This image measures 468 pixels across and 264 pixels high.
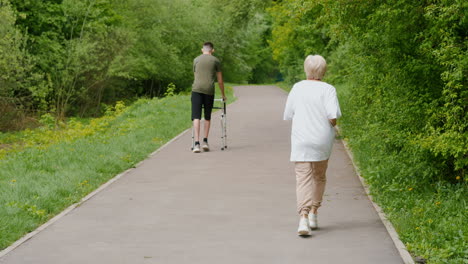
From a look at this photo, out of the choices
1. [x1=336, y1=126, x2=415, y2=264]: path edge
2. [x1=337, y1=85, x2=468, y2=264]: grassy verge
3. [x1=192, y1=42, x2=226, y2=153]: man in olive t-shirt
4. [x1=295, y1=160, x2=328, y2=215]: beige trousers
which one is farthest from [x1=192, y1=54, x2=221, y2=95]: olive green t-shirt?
[x1=295, y1=160, x2=328, y2=215]: beige trousers

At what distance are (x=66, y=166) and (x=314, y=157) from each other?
554 cm

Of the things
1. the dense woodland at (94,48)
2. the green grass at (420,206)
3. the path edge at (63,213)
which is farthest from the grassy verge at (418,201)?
the dense woodland at (94,48)

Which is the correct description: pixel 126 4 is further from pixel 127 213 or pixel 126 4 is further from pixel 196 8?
pixel 127 213

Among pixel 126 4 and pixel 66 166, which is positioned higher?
pixel 126 4

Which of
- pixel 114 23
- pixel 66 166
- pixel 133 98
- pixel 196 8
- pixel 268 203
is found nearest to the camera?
pixel 268 203

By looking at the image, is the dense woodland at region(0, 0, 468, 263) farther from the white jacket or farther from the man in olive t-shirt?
the man in olive t-shirt

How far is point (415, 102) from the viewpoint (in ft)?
27.5

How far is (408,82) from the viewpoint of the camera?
8.66 m

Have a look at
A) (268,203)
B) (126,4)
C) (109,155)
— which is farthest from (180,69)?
(268,203)

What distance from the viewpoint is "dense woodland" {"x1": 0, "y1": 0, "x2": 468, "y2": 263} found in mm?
7504

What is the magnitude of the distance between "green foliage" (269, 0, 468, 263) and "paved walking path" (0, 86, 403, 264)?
422 millimetres

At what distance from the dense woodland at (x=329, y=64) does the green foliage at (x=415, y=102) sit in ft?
0.06

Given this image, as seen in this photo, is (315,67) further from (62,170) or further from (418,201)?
(62,170)

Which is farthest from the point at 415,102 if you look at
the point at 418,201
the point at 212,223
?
the point at 212,223
